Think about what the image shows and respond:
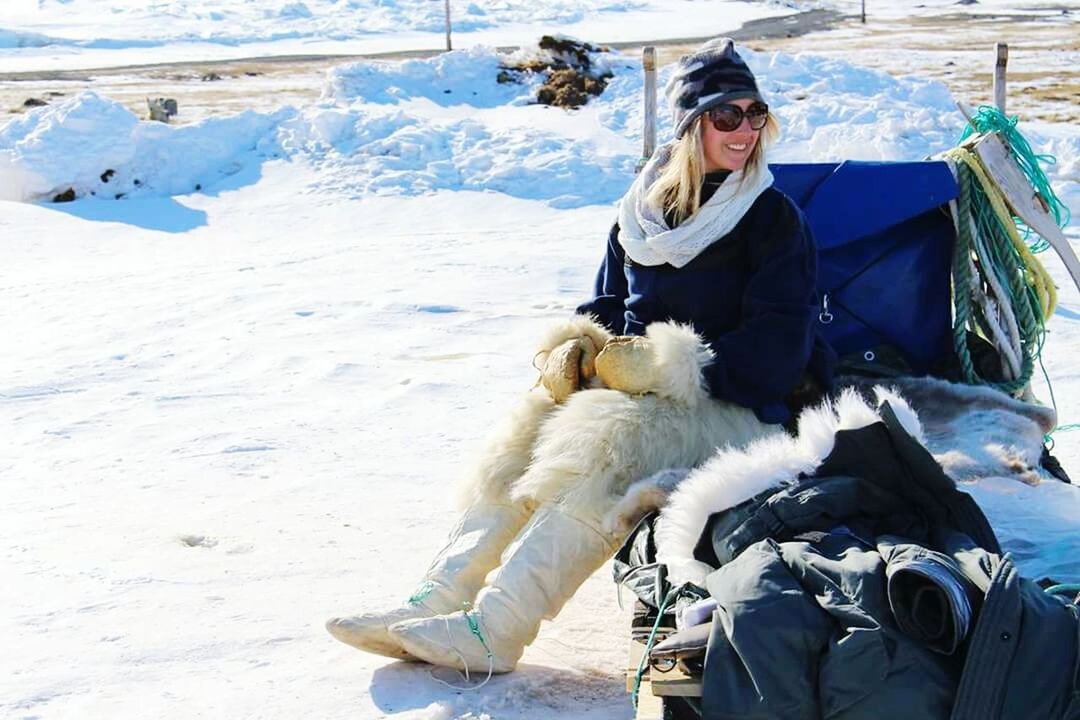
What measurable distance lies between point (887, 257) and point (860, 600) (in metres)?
2.05

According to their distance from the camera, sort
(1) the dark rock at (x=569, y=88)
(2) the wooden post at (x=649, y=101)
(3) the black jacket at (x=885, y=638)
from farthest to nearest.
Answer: (1) the dark rock at (x=569, y=88) < (2) the wooden post at (x=649, y=101) < (3) the black jacket at (x=885, y=638)

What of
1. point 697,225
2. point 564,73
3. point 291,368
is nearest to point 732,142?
point 697,225

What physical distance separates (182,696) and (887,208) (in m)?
2.47

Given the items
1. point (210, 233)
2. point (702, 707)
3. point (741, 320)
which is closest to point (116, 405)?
point (741, 320)

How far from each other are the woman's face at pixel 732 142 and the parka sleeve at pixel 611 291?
407 millimetres

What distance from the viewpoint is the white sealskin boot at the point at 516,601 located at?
8.88ft

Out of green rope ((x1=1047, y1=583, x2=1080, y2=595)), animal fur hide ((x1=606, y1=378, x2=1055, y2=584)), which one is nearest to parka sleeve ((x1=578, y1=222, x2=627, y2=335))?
animal fur hide ((x1=606, y1=378, x2=1055, y2=584))

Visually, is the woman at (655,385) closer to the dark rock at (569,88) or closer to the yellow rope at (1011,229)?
the yellow rope at (1011,229)

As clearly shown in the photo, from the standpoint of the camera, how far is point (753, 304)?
3.13m

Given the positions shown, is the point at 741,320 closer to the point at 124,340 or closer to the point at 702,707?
the point at 702,707

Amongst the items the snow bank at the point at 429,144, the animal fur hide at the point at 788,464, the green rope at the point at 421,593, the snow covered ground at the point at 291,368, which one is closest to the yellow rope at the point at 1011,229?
the snow covered ground at the point at 291,368

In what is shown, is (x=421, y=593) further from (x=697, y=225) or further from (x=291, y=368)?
(x=291, y=368)

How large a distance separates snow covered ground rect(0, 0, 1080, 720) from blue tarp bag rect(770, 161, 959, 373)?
75 centimetres

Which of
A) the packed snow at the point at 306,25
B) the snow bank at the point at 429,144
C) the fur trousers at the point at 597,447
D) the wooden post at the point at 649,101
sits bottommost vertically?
the packed snow at the point at 306,25
